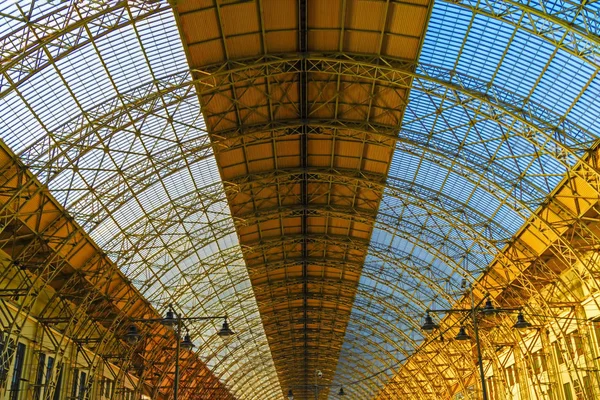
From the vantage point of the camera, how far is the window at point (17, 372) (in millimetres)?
39312

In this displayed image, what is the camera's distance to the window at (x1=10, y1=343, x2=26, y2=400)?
3931 centimetres

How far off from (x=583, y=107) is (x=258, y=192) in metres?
23.4

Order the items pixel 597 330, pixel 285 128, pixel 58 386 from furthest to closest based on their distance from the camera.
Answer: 1. pixel 58 386
2. pixel 597 330
3. pixel 285 128

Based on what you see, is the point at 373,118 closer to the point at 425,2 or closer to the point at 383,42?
the point at 383,42

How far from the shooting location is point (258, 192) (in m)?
48.2

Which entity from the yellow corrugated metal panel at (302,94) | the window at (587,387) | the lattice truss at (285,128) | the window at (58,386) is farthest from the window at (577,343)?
the window at (58,386)

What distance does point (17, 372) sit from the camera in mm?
40125

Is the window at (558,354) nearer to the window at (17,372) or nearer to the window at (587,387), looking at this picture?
the window at (587,387)

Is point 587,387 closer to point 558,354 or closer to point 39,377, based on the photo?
point 558,354

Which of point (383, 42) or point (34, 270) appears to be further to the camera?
point (34, 270)

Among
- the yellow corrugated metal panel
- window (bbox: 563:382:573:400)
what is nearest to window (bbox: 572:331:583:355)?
window (bbox: 563:382:573:400)

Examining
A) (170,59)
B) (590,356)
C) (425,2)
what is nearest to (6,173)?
(170,59)

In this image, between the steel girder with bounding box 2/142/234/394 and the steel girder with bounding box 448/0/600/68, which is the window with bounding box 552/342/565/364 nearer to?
the steel girder with bounding box 448/0/600/68

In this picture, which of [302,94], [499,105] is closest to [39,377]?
[302,94]
